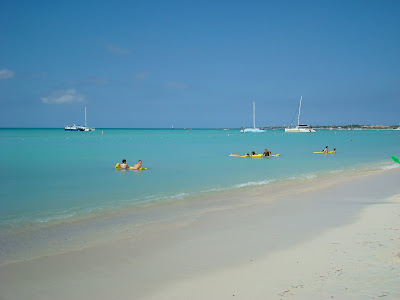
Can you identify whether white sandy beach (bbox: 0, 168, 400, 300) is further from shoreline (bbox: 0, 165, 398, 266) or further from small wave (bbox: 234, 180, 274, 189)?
small wave (bbox: 234, 180, 274, 189)

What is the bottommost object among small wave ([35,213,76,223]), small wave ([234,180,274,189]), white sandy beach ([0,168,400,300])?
small wave ([234,180,274,189])

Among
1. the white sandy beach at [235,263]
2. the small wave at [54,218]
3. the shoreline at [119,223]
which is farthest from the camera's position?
the small wave at [54,218]

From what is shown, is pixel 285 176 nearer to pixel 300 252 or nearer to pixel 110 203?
pixel 110 203

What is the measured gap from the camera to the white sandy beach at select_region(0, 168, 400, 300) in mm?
5977

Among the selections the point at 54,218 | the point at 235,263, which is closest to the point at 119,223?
the point at 54,218

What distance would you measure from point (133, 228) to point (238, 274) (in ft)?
14.4

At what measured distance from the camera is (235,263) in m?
7.25

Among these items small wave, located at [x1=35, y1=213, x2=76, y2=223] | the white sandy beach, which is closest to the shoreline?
the white sandy beach

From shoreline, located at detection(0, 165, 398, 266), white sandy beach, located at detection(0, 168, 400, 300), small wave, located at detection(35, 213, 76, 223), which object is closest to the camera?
white sandy beach, located at detection(0, 168, 400, 300)

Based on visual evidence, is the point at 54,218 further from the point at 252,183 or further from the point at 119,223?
the point at 252,183

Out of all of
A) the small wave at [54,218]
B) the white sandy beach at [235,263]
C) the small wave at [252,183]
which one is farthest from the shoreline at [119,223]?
the small wave at [252,183]

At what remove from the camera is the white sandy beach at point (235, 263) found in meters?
5.98

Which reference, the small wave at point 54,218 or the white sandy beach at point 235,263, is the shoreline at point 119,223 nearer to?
the white sandy beach at point 235,263

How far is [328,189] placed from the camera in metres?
17.1
